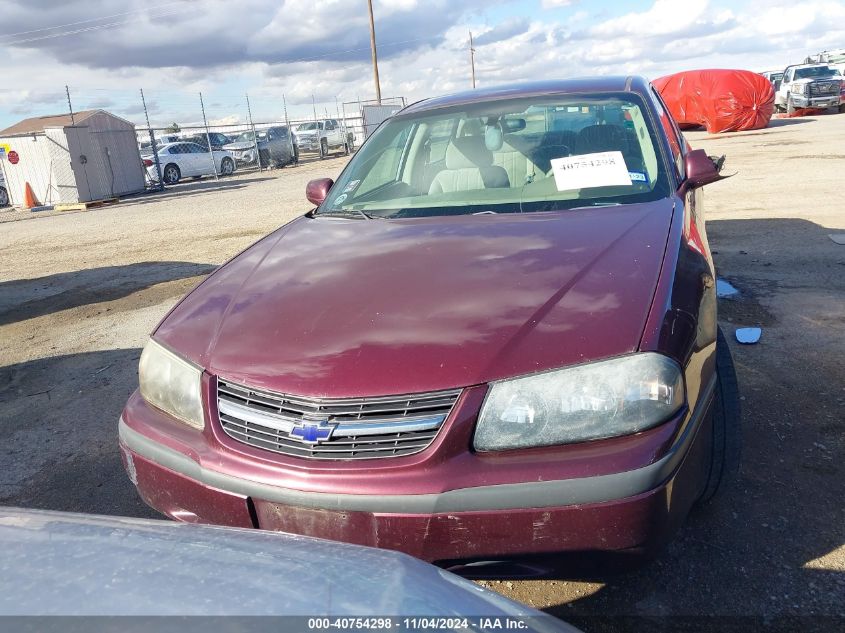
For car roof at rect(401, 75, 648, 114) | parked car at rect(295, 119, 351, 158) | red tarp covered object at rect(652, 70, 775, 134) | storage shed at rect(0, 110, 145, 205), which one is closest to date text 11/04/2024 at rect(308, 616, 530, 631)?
car roof at rect(401, 75, 648, 114)

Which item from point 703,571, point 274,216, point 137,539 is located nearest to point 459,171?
point 703,571

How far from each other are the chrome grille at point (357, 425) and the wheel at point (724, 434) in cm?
123

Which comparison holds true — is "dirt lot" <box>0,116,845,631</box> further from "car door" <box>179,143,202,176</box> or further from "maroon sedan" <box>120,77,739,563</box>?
"car door" <box>179,143,202,176</box>

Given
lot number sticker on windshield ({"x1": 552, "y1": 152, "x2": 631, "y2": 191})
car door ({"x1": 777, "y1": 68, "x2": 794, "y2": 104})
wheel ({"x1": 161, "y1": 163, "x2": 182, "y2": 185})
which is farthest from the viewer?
car door ({"x1": 777, "y1": 68, "x2": 794, "y2": 104})

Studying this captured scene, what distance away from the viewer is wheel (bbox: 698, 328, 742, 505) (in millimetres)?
2566

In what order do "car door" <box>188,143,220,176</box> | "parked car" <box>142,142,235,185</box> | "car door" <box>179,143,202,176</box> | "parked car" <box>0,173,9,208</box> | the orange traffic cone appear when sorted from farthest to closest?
"car door" <box>188,143,220,176</box> < "car door" <box>179,143,202,176</box> < "parked car" <box>142,142,235,185</box> < "parked car" <box>0,173,9,208</box> < the orange traffic cone

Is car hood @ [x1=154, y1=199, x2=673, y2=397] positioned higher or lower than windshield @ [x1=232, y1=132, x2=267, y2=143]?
lower

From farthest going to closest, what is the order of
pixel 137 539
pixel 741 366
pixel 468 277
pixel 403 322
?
pixel 741 366, pixel 468 277, pixel 403 322, pixel 137 539

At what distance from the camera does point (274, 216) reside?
12.4 meters

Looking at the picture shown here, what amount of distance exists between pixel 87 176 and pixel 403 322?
19.3 metres

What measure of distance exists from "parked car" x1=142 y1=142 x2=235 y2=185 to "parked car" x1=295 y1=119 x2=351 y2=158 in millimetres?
7187

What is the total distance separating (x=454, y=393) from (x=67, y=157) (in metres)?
19.1

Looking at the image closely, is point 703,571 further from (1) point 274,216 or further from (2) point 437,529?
(1) point 274,216

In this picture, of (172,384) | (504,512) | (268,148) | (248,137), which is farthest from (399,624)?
(248,137)
